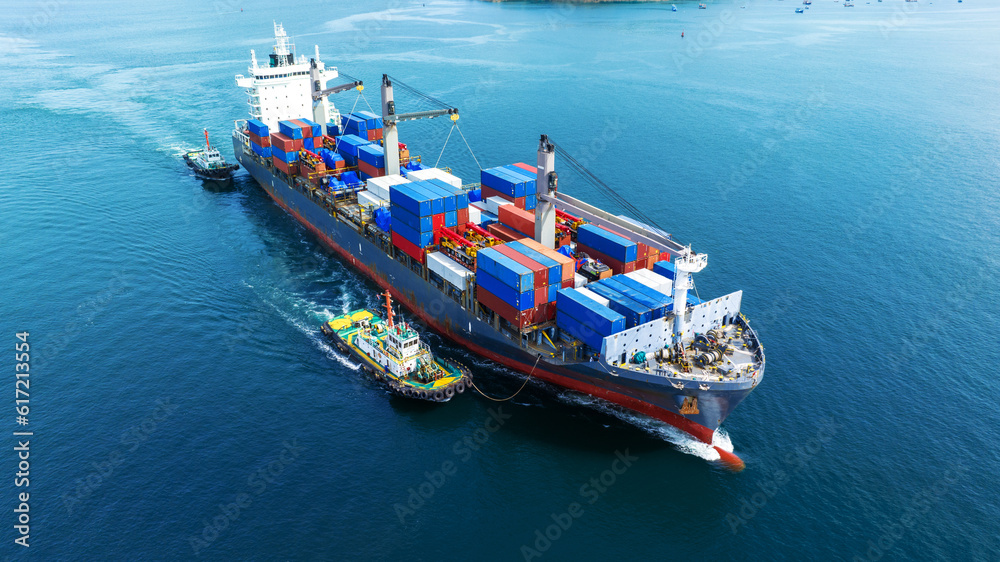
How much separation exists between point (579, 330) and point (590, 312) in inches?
83.2

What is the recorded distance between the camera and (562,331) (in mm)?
52438

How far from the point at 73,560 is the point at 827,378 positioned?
57.7m

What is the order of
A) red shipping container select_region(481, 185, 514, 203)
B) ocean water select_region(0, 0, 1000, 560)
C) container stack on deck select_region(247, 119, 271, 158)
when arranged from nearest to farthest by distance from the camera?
ocean water select_region(0, 0, 1000, 560)
red shipping container select_region(481, 185, 514, 203)
container stack on deck select_region(247, 119, 271, 158)

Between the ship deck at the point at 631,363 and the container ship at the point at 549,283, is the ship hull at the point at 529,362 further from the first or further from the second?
the ship deck at the point at 631,363

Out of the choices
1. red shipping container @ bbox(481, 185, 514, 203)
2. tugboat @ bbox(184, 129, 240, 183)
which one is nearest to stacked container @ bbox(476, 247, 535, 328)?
red shipping container @ bbox(481, 185, 514, 203)

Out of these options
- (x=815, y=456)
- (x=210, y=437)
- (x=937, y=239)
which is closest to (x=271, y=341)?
(x=210, y=437)

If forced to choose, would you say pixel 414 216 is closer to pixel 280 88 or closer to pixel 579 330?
pixel 579 330

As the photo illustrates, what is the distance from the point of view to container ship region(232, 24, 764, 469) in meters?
46.9

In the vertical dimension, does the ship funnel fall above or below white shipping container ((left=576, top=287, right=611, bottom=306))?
above

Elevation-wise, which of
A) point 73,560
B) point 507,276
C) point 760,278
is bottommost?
point 73,560

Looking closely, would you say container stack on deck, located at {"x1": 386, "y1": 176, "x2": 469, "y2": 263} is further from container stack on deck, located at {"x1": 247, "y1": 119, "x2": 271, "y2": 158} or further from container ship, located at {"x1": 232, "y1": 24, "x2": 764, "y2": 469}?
container stack on deck, located at {"x1": 247, "y1": 119, "x2": 271, "y2": 158}

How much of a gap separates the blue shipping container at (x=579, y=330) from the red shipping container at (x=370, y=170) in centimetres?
3746

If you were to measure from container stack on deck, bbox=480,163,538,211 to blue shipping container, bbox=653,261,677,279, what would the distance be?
14432 mm

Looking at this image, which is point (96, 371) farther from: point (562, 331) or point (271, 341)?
point (562, 331)
